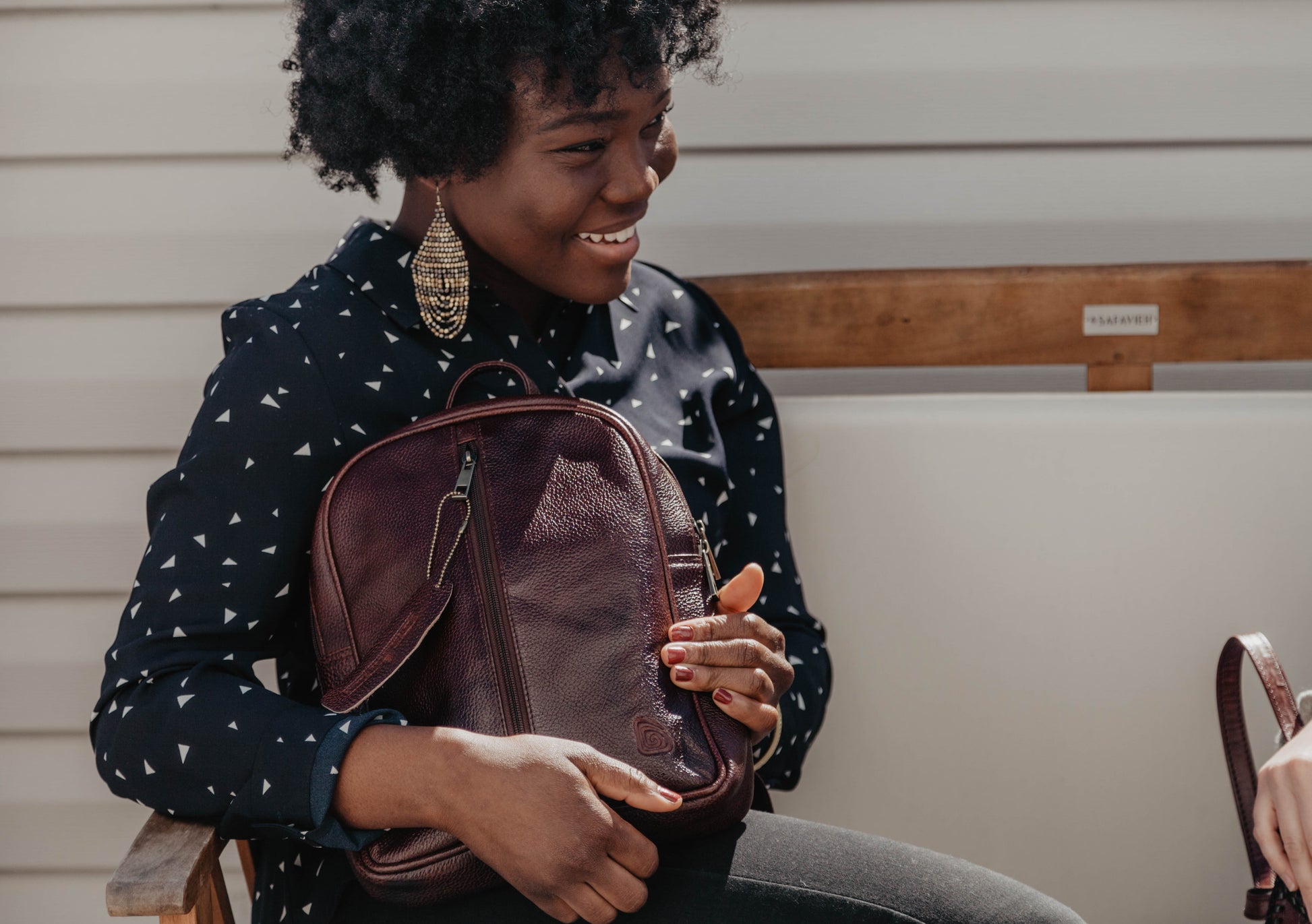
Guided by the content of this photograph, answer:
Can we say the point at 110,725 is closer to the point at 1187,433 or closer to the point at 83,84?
the point at 83,84

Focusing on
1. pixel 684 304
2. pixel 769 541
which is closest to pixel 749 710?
pixel 769 541

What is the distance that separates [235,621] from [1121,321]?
116 centimetres

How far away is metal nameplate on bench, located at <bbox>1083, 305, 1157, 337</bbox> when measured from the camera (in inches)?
60.6

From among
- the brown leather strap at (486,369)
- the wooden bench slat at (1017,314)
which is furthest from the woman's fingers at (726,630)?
the wooden bench slat at (1017,314)

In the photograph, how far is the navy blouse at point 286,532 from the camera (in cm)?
100

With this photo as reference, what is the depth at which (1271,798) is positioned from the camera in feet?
3.48

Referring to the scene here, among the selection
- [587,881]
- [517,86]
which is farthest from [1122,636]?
[517,86]

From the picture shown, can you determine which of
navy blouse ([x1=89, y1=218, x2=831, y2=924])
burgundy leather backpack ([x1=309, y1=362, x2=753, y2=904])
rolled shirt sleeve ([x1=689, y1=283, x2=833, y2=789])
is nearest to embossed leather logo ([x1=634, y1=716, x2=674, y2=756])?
burgundy leather backpack ([x1=309, y1=362, x2=753, y2=904])

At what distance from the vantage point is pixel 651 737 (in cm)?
96

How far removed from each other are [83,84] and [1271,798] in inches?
66.2

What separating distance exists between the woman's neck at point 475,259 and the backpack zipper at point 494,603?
10.5 inches

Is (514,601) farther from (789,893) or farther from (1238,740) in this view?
(1238,740)

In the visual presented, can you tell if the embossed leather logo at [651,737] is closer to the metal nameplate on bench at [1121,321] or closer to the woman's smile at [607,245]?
the woman's smile at [607,245]

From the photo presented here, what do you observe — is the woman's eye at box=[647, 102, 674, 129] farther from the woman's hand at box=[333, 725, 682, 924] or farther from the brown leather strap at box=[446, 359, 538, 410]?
the woman's hand at box=[333, 725, 682, 924]
